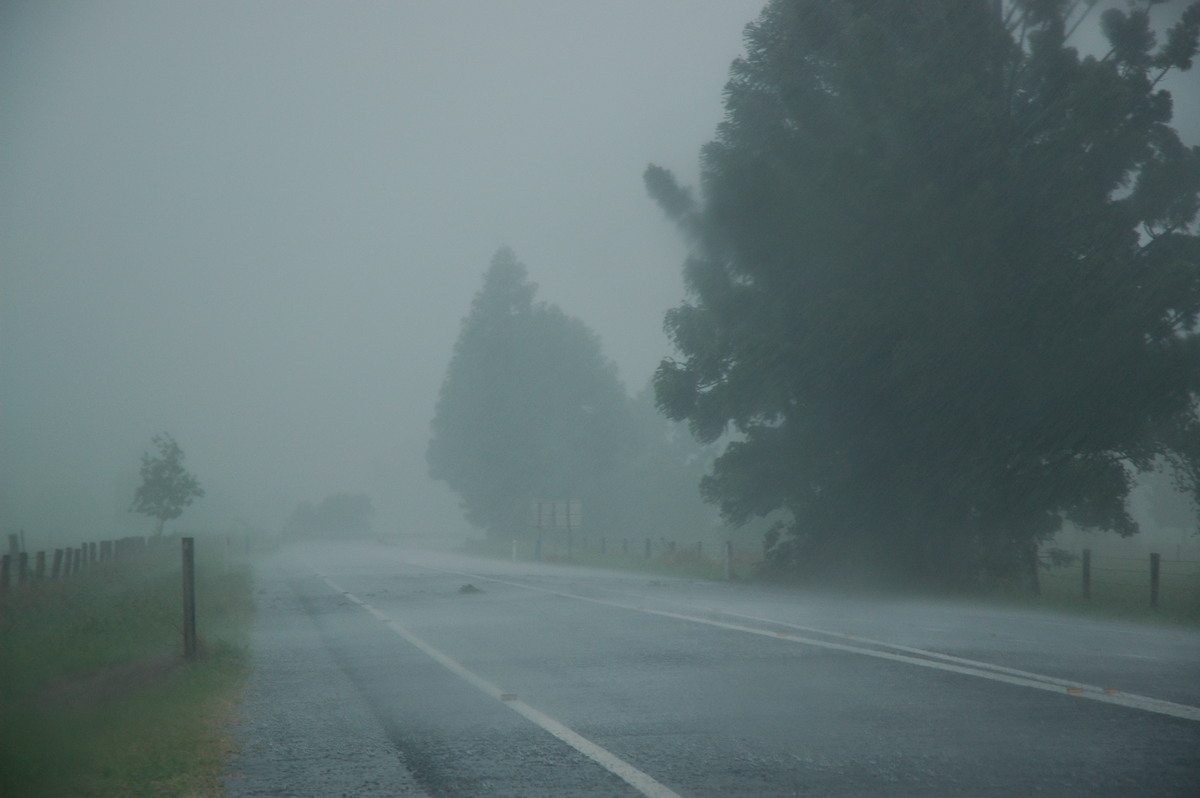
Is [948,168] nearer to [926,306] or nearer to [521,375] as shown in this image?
[926,306]

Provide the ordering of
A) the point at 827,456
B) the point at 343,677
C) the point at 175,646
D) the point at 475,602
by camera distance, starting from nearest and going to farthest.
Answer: the point at 343,677 < the point at 175,646 < the point at 475,602 < the point at 827,456

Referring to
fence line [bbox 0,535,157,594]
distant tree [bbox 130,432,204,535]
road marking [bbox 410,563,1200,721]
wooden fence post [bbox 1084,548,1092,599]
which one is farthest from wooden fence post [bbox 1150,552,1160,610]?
distant tree [bbox 130,432,204,535]

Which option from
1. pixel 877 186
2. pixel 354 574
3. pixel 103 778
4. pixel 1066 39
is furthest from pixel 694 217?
pixel 103 778

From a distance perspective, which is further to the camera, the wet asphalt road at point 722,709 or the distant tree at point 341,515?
the distant tree at point 341,515

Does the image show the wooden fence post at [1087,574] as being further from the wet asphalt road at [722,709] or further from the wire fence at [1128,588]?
the wet asphalt road at [722,709]

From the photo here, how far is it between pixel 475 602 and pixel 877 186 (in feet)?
42.1

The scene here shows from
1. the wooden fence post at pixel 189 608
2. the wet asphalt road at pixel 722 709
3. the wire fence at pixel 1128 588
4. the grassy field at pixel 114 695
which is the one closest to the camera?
the wet asphalt road at pixel 722 709

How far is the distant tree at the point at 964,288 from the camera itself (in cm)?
2244

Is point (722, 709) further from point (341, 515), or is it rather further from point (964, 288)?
point (341, 515)

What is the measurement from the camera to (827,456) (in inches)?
1023

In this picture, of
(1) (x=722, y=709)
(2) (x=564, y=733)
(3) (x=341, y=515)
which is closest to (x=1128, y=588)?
(1) (x=722, y=709)

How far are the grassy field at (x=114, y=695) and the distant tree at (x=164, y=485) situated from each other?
5140 cm

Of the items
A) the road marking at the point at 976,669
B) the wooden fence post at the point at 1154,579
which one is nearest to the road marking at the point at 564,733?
the road marking at the point at 976,669

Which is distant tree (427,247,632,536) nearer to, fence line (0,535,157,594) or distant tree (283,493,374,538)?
fence line (0,535,157,594)
